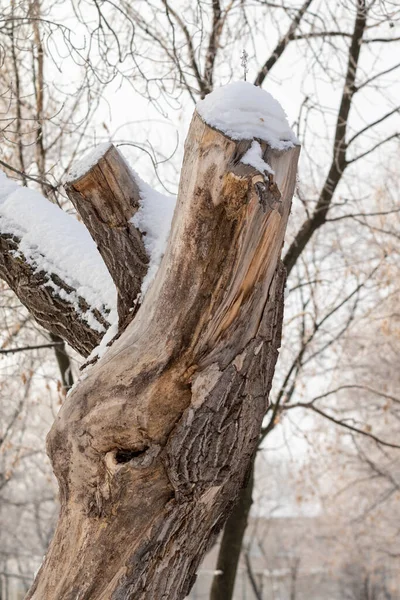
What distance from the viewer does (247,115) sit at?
2086 mm

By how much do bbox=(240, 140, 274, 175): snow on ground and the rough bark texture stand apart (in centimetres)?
117

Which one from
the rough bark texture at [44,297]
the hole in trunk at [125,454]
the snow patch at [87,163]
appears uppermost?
the snow patch at [87,163]

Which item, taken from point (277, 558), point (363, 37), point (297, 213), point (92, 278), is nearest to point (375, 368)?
point (297, 213)

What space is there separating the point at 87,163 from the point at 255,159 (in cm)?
63

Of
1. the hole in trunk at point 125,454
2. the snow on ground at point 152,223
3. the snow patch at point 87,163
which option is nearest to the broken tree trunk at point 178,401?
the hole in trunk at point 125,454

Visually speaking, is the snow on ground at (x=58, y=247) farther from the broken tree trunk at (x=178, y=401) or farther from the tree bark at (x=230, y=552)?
the tree bark at (x=230, y=552)

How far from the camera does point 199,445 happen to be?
2.14m

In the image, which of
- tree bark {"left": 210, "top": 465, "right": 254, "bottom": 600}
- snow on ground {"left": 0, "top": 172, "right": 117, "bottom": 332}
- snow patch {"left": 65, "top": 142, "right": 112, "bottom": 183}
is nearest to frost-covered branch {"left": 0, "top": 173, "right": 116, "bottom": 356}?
snow on ground {"left": 0, "top": 172, "right": 117, "bottom": 332}

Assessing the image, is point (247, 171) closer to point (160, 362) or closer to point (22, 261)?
point (160, 362)

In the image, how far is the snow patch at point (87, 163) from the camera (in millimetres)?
2303

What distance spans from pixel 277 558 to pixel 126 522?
26.2 m

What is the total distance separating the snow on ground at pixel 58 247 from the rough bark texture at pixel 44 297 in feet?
0.06

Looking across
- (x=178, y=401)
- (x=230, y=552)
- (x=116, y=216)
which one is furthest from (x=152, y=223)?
(x=230, y=552)

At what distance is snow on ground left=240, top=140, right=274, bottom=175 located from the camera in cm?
200
